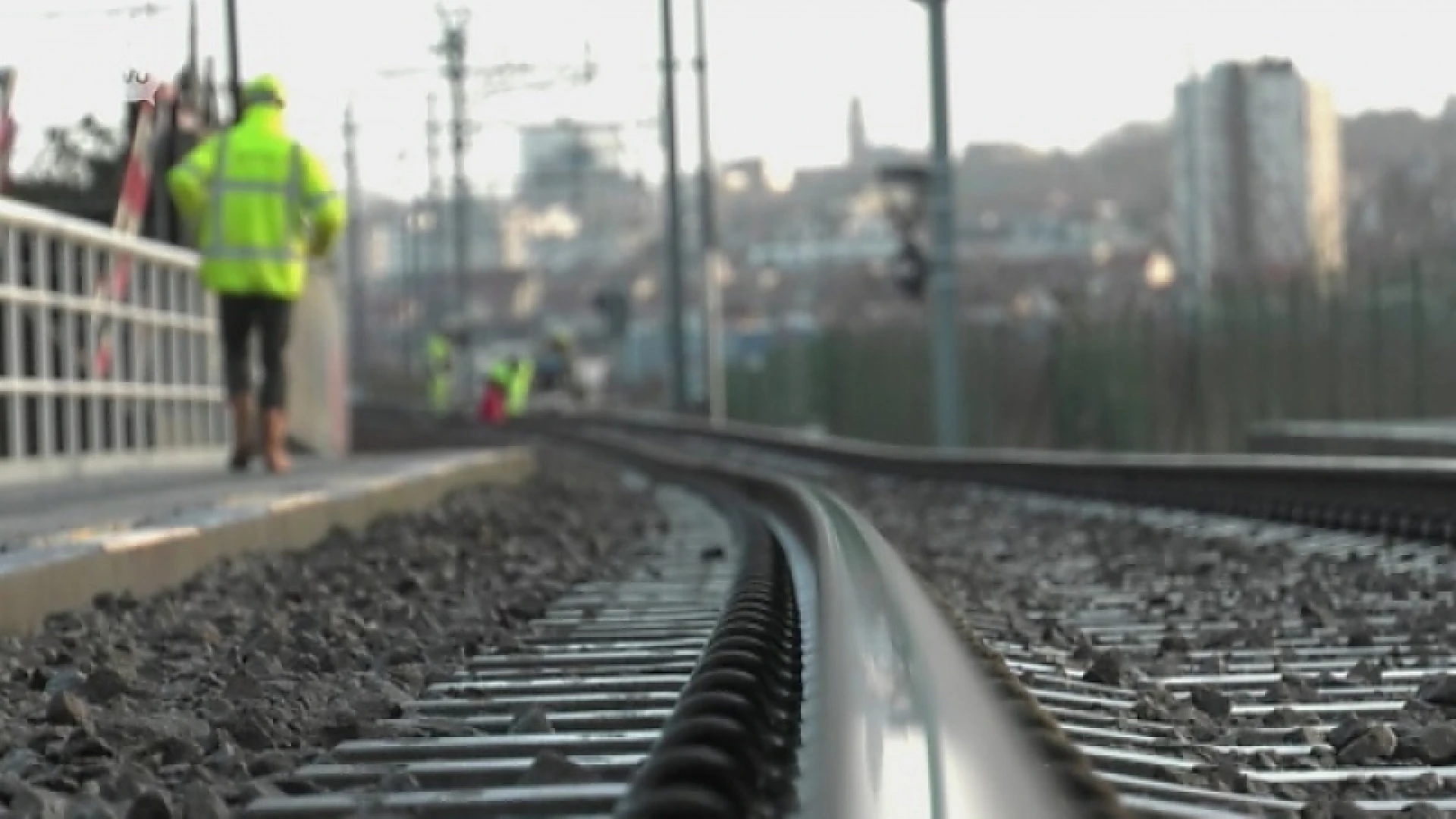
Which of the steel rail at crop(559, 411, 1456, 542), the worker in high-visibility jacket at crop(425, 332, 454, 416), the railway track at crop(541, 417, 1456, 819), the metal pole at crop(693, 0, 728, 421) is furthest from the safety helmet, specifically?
the worker in high-visibility jacket at crop(425, 332, 454, 416)

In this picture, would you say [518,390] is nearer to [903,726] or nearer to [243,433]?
[243,433]

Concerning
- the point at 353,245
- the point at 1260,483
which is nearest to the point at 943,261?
the point at 1260,483

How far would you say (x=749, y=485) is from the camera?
14617 mm

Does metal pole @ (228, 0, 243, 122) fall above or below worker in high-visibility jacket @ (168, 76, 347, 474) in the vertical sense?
above

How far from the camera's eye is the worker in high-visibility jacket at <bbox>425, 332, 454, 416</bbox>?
2426 inches

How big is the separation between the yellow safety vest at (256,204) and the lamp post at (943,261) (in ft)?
37.0

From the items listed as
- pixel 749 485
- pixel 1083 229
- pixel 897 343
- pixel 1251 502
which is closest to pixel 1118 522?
pixel 1251 502

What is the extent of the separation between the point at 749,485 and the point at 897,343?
881 inches

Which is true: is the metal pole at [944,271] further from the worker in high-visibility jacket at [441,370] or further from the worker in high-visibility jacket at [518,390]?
the worker in high-visibility jacket at [441,370]

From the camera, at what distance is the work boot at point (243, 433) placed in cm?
1434

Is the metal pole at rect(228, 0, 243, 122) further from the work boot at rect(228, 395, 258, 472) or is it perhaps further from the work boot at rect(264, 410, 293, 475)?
the work boot at rect(264, 410, 293, 475)

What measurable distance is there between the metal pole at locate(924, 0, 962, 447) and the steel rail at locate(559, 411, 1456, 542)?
536 centimetres

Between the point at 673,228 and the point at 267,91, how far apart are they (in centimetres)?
2944

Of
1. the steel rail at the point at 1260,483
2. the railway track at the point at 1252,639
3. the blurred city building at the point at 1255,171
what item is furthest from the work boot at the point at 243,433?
the blurred city building at the point at 1255,171
